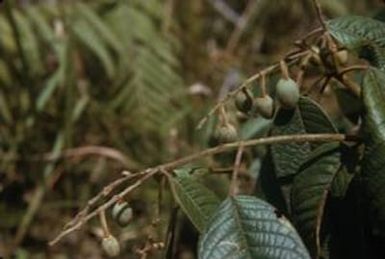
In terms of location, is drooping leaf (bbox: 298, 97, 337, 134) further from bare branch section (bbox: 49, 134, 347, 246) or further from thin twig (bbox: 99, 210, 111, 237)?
thin twig (bbox: 99, 210, 111, 237)

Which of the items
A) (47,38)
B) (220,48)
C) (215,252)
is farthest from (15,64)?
(215,252)

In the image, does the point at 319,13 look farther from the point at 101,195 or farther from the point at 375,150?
the point at 101,195

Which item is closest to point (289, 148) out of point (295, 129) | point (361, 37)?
point (295, 129)

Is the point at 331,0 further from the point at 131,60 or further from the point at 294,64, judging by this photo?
the point at 294,64

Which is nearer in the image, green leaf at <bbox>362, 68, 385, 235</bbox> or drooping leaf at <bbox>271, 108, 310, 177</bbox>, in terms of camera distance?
green leaf at <bbox>362, 68, 385, 235</bbox>

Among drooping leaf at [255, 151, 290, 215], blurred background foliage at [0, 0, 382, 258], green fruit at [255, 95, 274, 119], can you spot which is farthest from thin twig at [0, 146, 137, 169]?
green fruit at [255, 95, 274, 119]

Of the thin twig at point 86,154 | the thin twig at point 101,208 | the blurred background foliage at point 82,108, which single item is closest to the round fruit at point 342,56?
the thin twig at point 101,208
